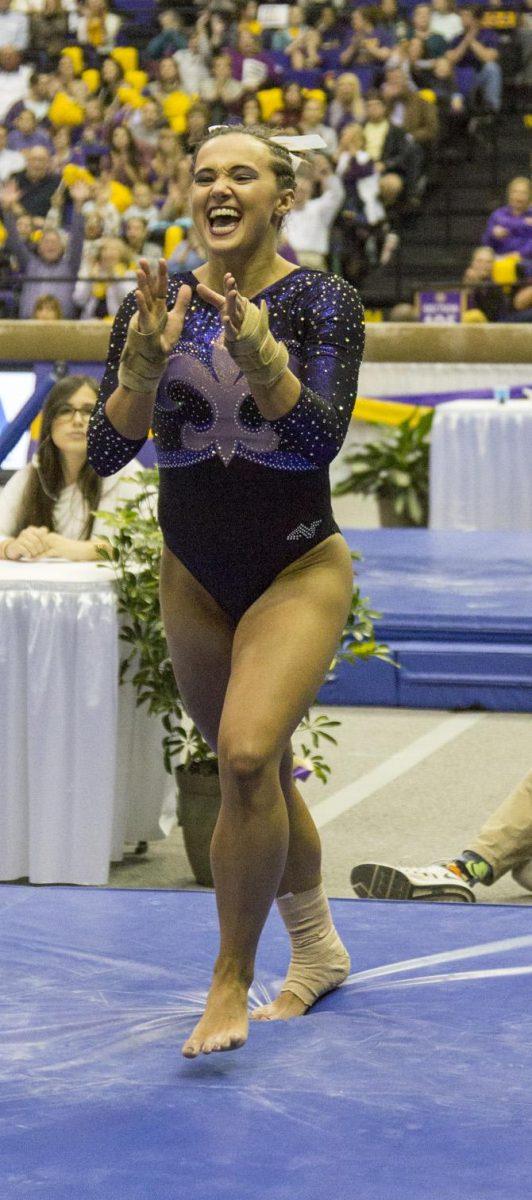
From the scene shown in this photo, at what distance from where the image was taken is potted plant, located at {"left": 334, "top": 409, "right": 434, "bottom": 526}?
32.1 feet

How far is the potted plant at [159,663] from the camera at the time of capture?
4168mm

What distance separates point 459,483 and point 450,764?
12.5 ft

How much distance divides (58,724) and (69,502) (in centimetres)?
75

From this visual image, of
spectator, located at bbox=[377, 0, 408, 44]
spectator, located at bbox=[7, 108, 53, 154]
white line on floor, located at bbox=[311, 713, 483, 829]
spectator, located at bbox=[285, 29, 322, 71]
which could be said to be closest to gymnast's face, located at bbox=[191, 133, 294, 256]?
white line on floor, located at bbox=[311, 713, 483, 829]

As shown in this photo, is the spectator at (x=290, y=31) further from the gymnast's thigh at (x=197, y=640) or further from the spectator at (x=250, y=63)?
the gymnast's thigh at (x=197, y=640)

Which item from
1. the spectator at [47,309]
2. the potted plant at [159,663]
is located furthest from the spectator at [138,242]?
the potted plant at [159,663]

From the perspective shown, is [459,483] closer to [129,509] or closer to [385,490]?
[385,490]

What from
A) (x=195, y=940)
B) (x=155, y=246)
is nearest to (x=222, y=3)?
(x=155, y=246)

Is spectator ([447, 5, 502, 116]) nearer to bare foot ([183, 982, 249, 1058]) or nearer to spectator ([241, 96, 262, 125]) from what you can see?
spectator ([241, 96, 262, 125])

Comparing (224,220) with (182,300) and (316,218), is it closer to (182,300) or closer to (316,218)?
(182,300)

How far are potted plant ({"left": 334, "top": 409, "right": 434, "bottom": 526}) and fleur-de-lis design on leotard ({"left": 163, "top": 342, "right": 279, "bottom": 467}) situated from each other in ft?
23.6

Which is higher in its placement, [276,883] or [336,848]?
[276,883]

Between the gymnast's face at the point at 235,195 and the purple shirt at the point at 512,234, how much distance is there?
29.2 feet

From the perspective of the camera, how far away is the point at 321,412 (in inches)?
97.9
